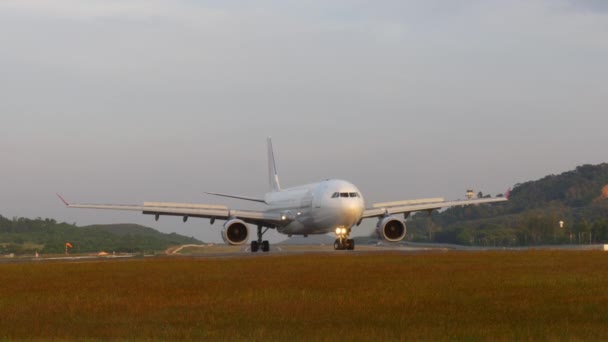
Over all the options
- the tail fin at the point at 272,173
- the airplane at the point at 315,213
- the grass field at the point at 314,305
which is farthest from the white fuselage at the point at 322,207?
the grass field at the point at 314,305

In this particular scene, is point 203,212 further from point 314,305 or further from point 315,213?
point 314,305

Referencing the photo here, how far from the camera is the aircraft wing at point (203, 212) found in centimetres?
6250

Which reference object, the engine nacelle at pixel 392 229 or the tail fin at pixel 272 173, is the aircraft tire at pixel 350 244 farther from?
the tail fin at pixel 272 173

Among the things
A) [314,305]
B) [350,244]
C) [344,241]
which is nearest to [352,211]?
[344,241]

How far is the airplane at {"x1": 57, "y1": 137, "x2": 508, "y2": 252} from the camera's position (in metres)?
60.5

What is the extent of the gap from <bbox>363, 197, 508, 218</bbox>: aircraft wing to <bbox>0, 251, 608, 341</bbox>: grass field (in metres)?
30.7

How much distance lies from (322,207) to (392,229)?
15.7ft

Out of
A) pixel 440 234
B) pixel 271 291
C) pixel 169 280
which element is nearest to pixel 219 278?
pixel 169 280

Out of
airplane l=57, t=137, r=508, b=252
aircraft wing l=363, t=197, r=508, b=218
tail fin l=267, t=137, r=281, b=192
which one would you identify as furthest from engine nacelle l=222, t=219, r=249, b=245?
tail fin l=267, t=137, r=281, b=192

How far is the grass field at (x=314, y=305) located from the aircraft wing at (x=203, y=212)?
28227 millimetres

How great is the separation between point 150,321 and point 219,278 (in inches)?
469

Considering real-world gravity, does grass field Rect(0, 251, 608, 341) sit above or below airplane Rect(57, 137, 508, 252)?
below

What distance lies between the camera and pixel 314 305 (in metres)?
21.3

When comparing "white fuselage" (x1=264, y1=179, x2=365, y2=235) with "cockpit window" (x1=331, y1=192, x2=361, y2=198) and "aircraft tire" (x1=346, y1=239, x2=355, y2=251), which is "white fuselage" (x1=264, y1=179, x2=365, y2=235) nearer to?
"cockpit window" (x1=331, y1=192, x2=361, y2=198)
